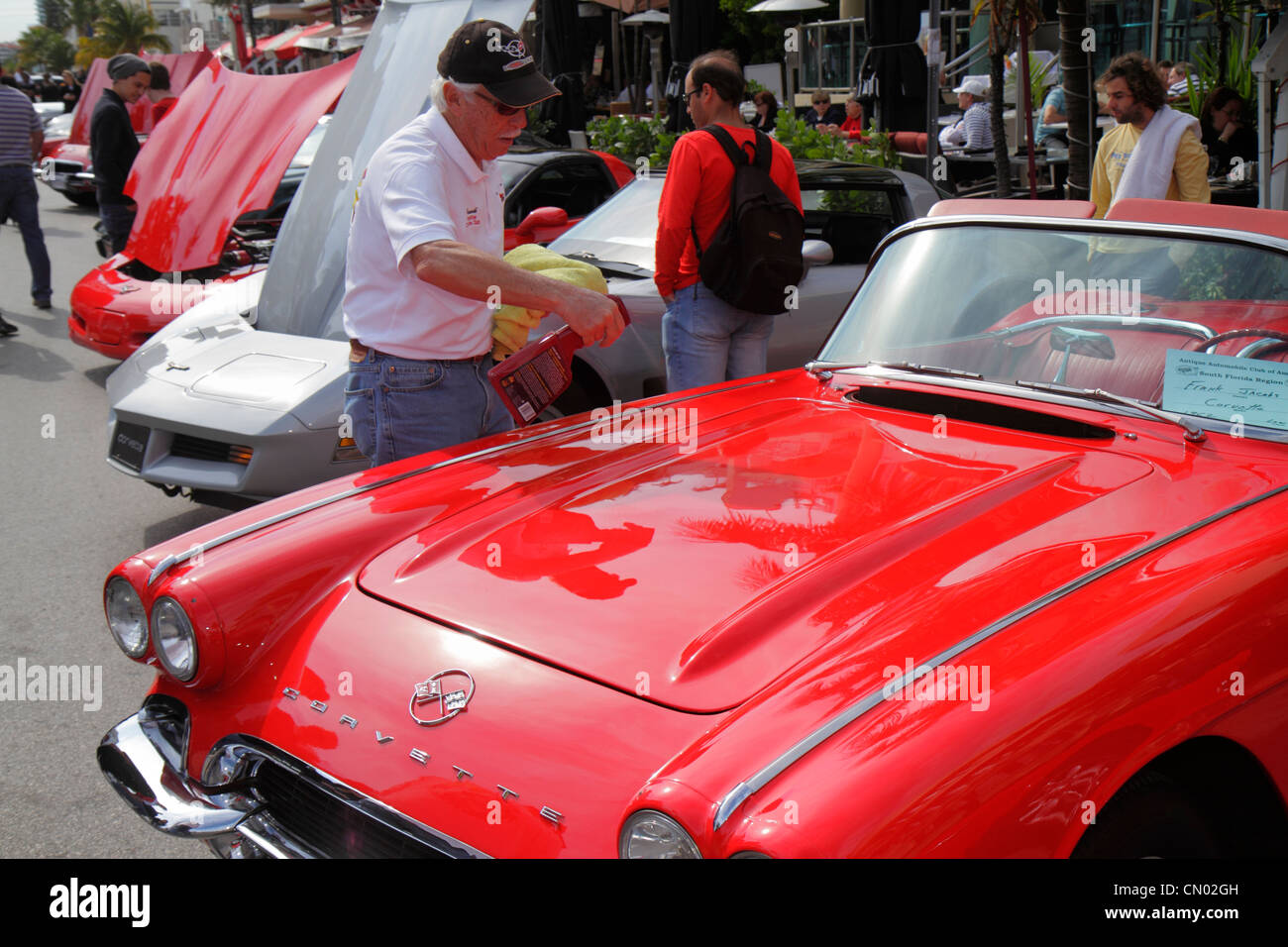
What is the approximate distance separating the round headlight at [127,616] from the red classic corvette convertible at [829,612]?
0.05 ft

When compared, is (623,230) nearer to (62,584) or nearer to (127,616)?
(62,584)

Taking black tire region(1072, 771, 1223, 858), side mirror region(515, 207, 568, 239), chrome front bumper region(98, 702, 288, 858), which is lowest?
chrome front bumper region(98, 702, 288, 858)

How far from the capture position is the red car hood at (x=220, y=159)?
6391mm

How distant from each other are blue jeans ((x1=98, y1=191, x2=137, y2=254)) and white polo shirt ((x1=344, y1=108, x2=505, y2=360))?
7.23 meters

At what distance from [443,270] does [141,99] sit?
9975 mm

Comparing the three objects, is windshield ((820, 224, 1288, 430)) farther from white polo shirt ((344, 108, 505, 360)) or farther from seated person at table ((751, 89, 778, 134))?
seated person at table ((751, 89, 778, 134))

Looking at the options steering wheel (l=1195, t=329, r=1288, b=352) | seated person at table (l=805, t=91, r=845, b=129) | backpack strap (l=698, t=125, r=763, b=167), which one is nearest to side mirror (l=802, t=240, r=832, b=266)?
backpack strap (l=698, t=125, r=763, b=167)

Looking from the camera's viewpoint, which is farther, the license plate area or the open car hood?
the open car hood

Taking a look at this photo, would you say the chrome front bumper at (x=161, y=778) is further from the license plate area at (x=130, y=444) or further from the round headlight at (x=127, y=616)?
the license plate area at (x=130, y=444)

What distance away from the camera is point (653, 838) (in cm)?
162

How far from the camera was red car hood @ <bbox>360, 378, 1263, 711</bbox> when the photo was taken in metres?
1.96

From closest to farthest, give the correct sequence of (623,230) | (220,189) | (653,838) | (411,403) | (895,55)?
(653,838)
(411,403)
(623,230)
(220,189)
(895,55)

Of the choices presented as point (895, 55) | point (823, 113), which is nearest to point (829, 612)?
point (895, 55)
